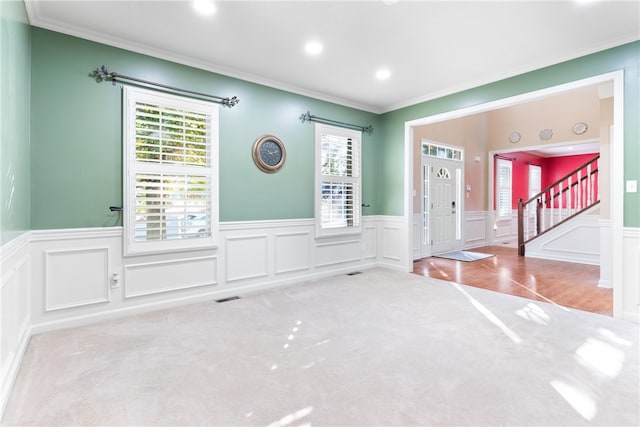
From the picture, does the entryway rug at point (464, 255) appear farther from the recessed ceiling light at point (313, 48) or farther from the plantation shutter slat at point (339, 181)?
the recessed ceiling light at point (313, 48)

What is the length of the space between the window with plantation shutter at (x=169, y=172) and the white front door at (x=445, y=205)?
180 inches

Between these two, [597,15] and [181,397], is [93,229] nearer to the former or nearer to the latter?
[181,397]

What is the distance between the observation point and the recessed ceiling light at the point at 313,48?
3262mm

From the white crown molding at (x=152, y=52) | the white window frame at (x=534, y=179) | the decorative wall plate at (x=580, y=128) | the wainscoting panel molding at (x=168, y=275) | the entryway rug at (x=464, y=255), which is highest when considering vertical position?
the decorative wall plate at (x=580, y=128)

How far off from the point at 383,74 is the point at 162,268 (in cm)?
333

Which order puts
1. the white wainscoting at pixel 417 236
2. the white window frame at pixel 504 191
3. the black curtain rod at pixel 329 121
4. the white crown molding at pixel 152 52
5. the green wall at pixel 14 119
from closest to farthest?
1. the green wall at pixel 14 119
2. the white crown molding at pixel 152 52
3. the black curtain rod at pixel 329 121
4. the white wainscoting at pixel 417 236
5. the white window frame at pixel 504 191

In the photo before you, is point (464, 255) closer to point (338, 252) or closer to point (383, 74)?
point (338, 252)

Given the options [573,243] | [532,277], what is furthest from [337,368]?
[573,243]

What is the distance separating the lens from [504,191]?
884 centimetres

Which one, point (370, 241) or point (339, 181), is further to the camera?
point (370, 241)

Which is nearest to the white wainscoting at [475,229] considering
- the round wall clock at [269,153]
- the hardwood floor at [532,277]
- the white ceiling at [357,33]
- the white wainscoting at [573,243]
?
the hardwood floor at [532,277]

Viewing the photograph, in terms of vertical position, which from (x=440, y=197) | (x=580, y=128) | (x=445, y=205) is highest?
(x=580, y=128)

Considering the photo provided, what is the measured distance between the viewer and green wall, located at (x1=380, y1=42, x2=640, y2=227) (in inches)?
121

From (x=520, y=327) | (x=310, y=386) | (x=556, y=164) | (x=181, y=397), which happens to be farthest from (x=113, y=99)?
(x=556, y=164)
